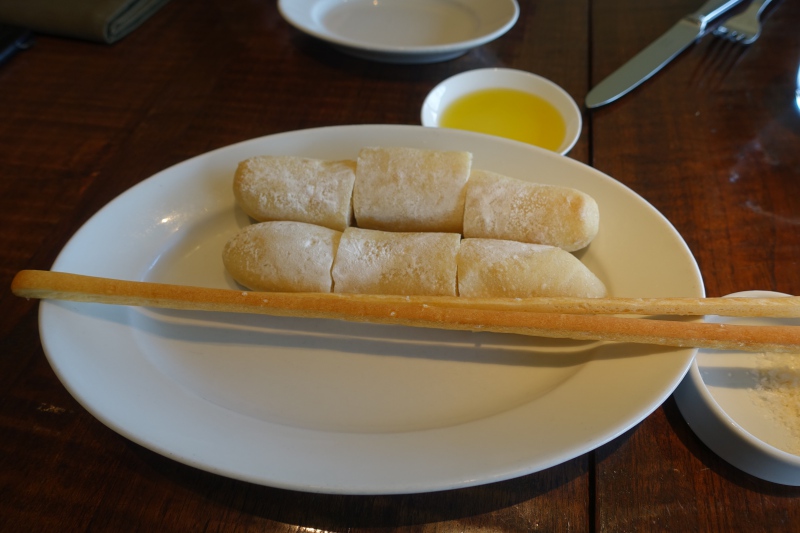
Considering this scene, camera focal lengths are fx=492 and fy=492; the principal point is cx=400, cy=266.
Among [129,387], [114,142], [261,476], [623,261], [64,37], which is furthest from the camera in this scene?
[64,37]

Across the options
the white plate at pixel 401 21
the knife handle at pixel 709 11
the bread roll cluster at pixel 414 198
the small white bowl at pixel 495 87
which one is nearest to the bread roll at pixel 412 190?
the bread roll cluster at pixel 414 198

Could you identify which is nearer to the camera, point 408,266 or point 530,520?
point 530,520

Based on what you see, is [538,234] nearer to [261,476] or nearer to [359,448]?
[359,448]

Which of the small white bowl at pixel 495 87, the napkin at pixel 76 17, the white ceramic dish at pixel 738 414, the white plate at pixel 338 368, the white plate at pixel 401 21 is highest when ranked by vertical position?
the napkin at pixel 76 17

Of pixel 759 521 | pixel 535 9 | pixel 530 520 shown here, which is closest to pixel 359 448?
pixel 530 520

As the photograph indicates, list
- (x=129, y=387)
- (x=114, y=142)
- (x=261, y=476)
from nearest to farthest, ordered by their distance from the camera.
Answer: (x=261, y=476), (x=129, y=387), (x=114, y=142)

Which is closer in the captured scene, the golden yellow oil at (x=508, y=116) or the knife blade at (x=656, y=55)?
the golden yellow oil at (x=508, y=116)

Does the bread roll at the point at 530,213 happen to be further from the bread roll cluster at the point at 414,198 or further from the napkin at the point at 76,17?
the napkin at the point at 76,17
